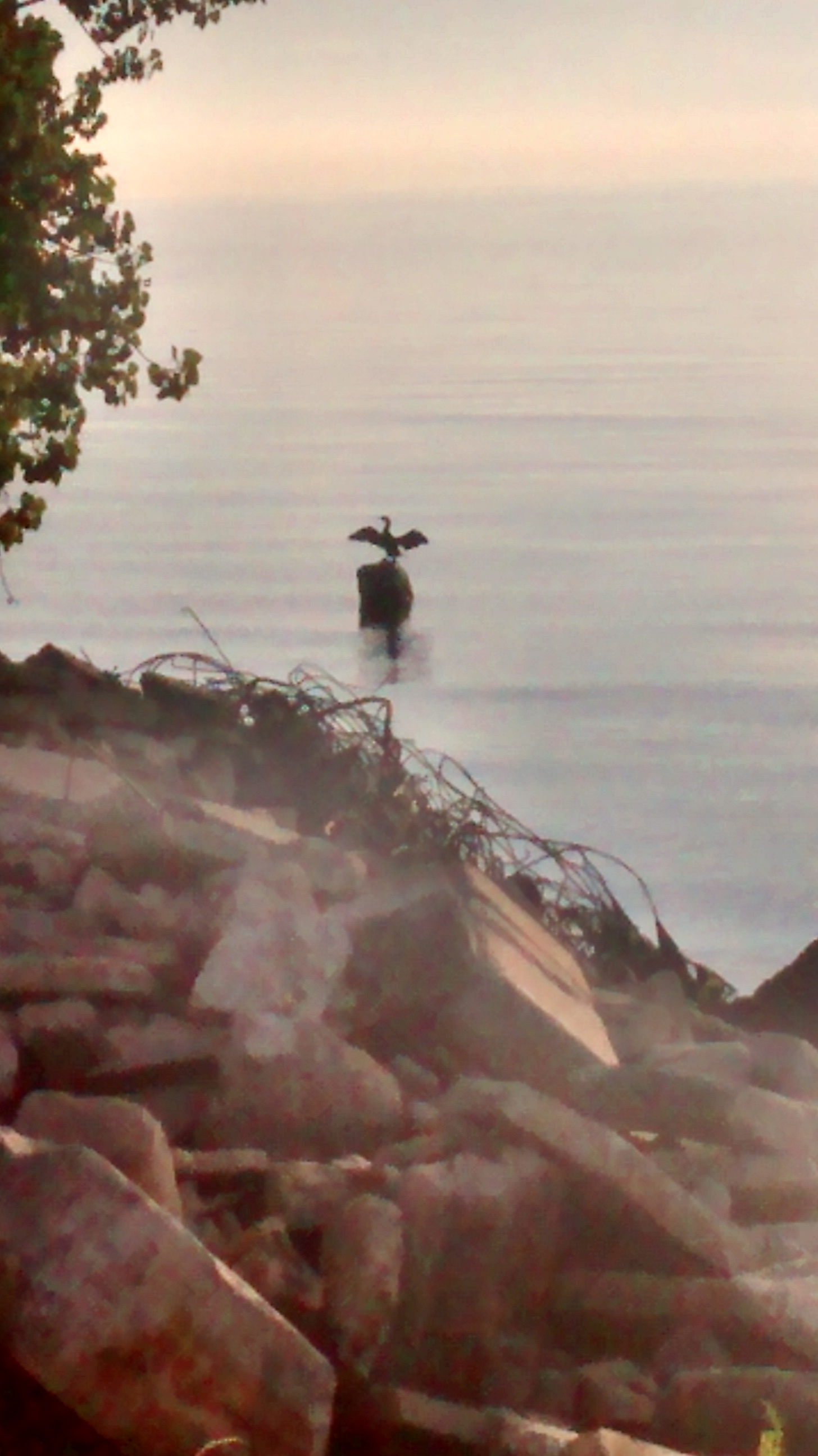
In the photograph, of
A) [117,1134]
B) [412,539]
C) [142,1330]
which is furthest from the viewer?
[412,539]

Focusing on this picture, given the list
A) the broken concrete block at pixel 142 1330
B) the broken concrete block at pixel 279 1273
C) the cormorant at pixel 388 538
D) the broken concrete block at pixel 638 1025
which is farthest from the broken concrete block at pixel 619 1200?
the cormorant at pixel 388 538

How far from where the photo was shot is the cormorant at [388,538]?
3234cm

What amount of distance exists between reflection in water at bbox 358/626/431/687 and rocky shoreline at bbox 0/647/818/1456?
36655 mm

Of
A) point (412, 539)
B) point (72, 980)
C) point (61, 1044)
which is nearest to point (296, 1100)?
point (61, 1044)

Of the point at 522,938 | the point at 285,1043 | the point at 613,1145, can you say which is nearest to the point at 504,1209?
the point at 613,1145

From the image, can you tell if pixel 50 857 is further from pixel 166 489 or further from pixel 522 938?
pixel 166 489

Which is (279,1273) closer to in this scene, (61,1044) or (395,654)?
(61,1044)

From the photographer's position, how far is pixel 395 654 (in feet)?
158

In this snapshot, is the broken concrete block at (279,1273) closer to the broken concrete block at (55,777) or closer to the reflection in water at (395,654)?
the broken concrete block at (55,777)

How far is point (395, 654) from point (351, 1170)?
4167cm

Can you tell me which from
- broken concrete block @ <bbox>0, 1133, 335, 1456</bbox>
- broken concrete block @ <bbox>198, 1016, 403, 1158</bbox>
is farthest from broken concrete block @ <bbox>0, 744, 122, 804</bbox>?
broken concrete block @ <bbox>0, 1133, 335, 1456</bbox>

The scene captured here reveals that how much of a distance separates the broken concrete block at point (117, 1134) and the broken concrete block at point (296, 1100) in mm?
658

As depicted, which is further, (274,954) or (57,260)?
(57,260)

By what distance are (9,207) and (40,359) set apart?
3.72 feet
